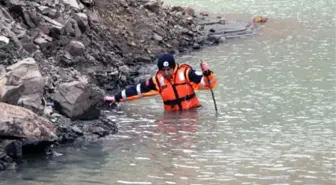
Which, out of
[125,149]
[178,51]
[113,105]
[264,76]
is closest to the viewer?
[125,149]

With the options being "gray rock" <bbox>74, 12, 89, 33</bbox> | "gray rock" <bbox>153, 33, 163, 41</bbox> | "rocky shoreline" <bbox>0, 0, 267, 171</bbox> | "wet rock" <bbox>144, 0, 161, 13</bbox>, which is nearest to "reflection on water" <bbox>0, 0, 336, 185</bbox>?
"rocky shoreline" <bbox>0, 0, 267, 171</bbox>

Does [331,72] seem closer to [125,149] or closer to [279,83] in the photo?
[279,83]

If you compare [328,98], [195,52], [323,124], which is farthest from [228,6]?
[323,124]

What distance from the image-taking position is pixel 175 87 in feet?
45.8

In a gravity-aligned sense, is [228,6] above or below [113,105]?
above

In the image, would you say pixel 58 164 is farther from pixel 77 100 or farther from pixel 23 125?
pixel 77 100

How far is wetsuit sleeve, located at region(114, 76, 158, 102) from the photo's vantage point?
14.1 m

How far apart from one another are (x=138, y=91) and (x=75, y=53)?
3239 mm

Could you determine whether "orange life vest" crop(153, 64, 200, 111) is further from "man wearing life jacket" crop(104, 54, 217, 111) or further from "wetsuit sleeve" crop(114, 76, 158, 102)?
"wetsuit sleeve" crop(114, 76, 158, 102)

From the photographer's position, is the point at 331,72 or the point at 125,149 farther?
the point at 331,72

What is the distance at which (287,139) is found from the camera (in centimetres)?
1158

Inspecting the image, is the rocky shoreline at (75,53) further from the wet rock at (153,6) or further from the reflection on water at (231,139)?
the reflection on water at (231,139)

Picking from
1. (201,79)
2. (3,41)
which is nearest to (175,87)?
(201,79)

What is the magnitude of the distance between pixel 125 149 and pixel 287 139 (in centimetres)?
259
